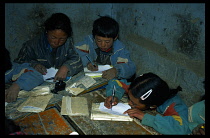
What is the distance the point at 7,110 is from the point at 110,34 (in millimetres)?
1760

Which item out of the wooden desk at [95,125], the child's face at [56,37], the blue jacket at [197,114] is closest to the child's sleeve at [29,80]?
the wooden desk at [95,125]

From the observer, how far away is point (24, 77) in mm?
1981

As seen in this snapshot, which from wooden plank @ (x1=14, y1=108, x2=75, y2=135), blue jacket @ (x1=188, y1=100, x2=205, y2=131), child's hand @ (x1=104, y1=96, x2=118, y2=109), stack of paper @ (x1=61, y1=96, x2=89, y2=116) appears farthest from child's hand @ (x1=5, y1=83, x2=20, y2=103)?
blue jacket @ (x1=188, y1=100, x2=205, y2=131)

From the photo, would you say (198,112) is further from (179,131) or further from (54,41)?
(54,41)

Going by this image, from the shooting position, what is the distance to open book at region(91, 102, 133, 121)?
1614 mm

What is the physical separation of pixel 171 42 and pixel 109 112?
6.14 ft

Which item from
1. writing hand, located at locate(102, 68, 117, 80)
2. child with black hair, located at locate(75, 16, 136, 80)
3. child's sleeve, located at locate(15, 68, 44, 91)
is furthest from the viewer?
child with black hair, located at locate(75, 16, 136, 80)

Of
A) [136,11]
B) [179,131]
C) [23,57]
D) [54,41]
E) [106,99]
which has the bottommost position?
[179,131]

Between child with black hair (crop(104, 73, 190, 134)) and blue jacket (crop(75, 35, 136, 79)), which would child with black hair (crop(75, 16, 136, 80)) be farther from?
child with black hair (crop(104, 73, 190, 134))

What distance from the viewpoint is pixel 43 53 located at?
2721 mm

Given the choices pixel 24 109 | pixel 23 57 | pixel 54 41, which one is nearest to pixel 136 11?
pixel 54 41

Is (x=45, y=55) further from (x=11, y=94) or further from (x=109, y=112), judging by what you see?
(x=109, y=112)

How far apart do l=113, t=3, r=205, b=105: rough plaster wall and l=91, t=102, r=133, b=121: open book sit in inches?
57.0

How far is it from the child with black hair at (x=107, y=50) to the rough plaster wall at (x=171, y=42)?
65 centimetres
